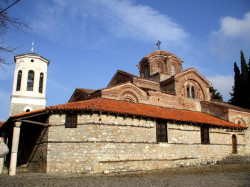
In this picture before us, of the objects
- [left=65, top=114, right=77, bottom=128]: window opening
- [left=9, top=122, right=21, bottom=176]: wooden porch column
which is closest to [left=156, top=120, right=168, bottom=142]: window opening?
[left=65, top=114, right=77, bottom=128]: window opening

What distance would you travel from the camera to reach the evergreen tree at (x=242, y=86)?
99.8 feet

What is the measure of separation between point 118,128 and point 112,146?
3.59 feet

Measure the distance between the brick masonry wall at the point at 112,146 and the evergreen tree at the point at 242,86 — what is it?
681 inches

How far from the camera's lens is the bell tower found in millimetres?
18578

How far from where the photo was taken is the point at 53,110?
12.9m

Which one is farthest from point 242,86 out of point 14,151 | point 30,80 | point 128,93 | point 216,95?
point 14,151

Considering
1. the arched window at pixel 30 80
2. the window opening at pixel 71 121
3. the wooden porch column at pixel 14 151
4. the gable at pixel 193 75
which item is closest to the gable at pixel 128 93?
the window opening at pixel 71 121

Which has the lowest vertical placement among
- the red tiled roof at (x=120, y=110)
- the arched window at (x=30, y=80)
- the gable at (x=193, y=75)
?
the red tiled roof at (x=120, y=110)

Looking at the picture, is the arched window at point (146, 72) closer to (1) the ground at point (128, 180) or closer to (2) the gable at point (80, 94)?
(2) the gable at point (80, 94)

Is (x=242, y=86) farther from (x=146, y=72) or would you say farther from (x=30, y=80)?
(x=30, y=80)

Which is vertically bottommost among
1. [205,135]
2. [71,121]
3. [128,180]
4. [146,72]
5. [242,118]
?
[128,180]

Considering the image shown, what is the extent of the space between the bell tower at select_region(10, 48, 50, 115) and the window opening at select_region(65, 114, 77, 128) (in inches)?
271

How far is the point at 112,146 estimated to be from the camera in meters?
13.3

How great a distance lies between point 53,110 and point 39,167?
122 inches
